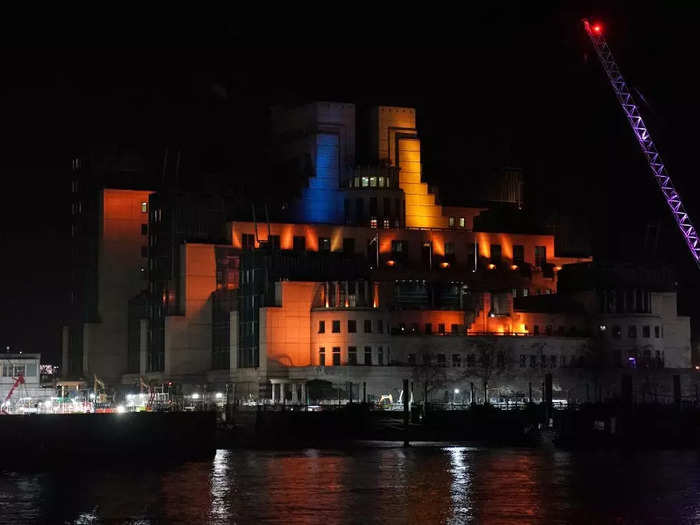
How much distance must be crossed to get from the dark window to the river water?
52815 millimetres

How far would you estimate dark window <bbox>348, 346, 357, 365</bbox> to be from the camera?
194875mm

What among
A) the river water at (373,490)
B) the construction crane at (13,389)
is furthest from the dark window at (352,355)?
the river water at (373,490)

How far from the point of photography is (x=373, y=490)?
108 metres

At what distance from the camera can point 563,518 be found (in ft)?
304

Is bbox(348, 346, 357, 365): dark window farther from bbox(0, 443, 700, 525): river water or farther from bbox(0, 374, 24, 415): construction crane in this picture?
bbox(0, 443, 700, 525): river water

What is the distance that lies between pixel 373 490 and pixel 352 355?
285ft

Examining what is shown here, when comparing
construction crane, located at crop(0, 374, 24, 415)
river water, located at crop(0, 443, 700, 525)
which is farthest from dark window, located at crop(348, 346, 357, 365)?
river water, located at crop(0, 443, 700, 525)

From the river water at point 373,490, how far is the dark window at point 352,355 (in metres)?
52.8

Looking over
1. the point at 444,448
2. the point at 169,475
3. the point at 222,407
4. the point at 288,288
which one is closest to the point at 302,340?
the point at 288,288

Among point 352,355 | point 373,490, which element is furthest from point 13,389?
point 373,490

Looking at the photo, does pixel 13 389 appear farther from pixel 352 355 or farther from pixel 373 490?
pixel 373 490

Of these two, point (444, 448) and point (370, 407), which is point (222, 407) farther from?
point (444, 448)

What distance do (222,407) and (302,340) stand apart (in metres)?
19.2

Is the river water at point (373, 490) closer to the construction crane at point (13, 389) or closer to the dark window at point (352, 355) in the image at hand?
the construction crane at point (13, 389)
